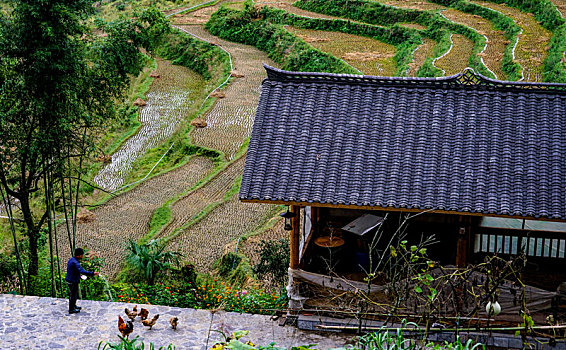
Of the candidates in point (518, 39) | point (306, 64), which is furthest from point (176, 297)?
point (518, 39)

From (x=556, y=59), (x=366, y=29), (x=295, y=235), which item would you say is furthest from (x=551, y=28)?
(x=295, y=235)

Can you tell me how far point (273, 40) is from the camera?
34219 millimetres

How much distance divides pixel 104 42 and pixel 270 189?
529 cm

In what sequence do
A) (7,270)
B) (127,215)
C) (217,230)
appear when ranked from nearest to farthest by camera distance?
(7,270) → (217,230) → (127,215)

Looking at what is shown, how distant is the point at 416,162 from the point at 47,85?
636cm

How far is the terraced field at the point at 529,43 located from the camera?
24.1 metres

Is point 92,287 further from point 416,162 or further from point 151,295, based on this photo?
point 416,162

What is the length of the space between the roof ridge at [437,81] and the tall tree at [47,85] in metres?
3.46

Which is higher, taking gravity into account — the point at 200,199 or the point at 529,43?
the point at 529,43

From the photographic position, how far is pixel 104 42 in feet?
43.2

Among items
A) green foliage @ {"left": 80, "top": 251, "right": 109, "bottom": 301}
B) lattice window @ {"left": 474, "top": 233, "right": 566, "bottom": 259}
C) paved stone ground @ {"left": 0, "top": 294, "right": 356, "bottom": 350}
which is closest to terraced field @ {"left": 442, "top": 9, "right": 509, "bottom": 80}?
lattice window @ {"left": 474, "top": 233, "right": 566, "bottom": 259}

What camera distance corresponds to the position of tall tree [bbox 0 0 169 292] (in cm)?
1137

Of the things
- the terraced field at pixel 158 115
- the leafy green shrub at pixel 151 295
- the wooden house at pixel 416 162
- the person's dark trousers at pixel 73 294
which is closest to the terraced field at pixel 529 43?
the terraced field at pixel 158 115

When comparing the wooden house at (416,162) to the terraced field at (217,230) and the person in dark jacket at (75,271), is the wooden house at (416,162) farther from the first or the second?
the terraced field at (217,230)
